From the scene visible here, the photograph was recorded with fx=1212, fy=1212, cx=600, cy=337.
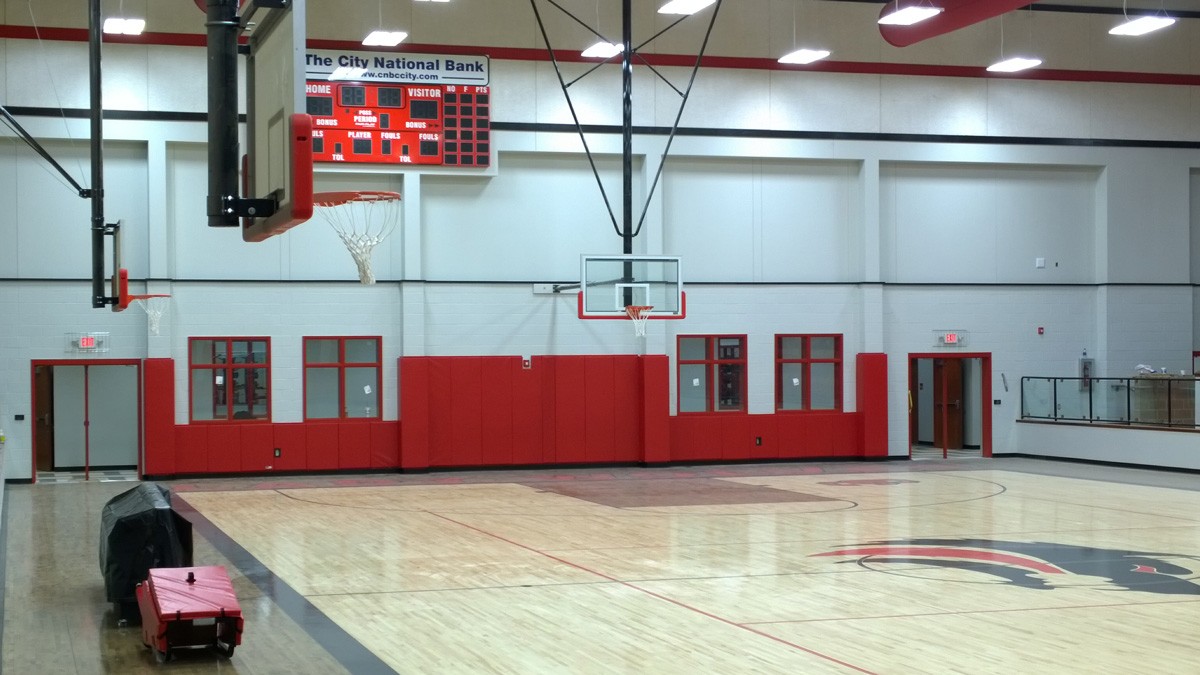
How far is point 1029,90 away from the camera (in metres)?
26.3

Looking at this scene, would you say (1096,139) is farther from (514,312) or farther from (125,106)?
(125,106)

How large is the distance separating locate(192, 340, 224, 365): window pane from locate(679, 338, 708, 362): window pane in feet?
30.2

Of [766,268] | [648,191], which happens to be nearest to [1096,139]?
[766,268]

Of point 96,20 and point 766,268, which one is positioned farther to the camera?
point 766,268

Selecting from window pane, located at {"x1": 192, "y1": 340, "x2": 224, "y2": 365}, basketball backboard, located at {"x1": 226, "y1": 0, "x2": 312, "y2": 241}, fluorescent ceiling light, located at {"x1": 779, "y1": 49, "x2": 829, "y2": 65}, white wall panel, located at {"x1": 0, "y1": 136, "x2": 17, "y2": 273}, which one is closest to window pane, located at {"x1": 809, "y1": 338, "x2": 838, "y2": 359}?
fluorescent ceiling light, located at {"x1": 779, "y1": 49, "x2": 829, "y2": 65}

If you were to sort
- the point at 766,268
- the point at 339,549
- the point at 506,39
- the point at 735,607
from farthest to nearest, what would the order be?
the point at 766,268
the point at 506,39
the point at 339,549
the point at 735,607

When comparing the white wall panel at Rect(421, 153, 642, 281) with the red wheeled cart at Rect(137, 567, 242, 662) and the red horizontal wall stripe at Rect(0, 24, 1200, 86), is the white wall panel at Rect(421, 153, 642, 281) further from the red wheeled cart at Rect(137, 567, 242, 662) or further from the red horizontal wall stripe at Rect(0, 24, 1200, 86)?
the red wheeled cart at Rect(137, 567, 242, 662)

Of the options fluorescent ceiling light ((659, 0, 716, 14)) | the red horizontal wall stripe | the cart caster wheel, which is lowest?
the cart caster wheel

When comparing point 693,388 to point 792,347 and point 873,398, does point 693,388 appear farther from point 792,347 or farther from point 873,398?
point 873,398

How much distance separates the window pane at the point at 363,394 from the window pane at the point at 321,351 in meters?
0.59

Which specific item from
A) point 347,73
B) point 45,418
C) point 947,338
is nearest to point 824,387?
point 947,338

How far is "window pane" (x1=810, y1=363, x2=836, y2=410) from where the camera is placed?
85.3 ft

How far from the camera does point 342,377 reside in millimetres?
23703

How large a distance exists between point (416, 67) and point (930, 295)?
1185cm
